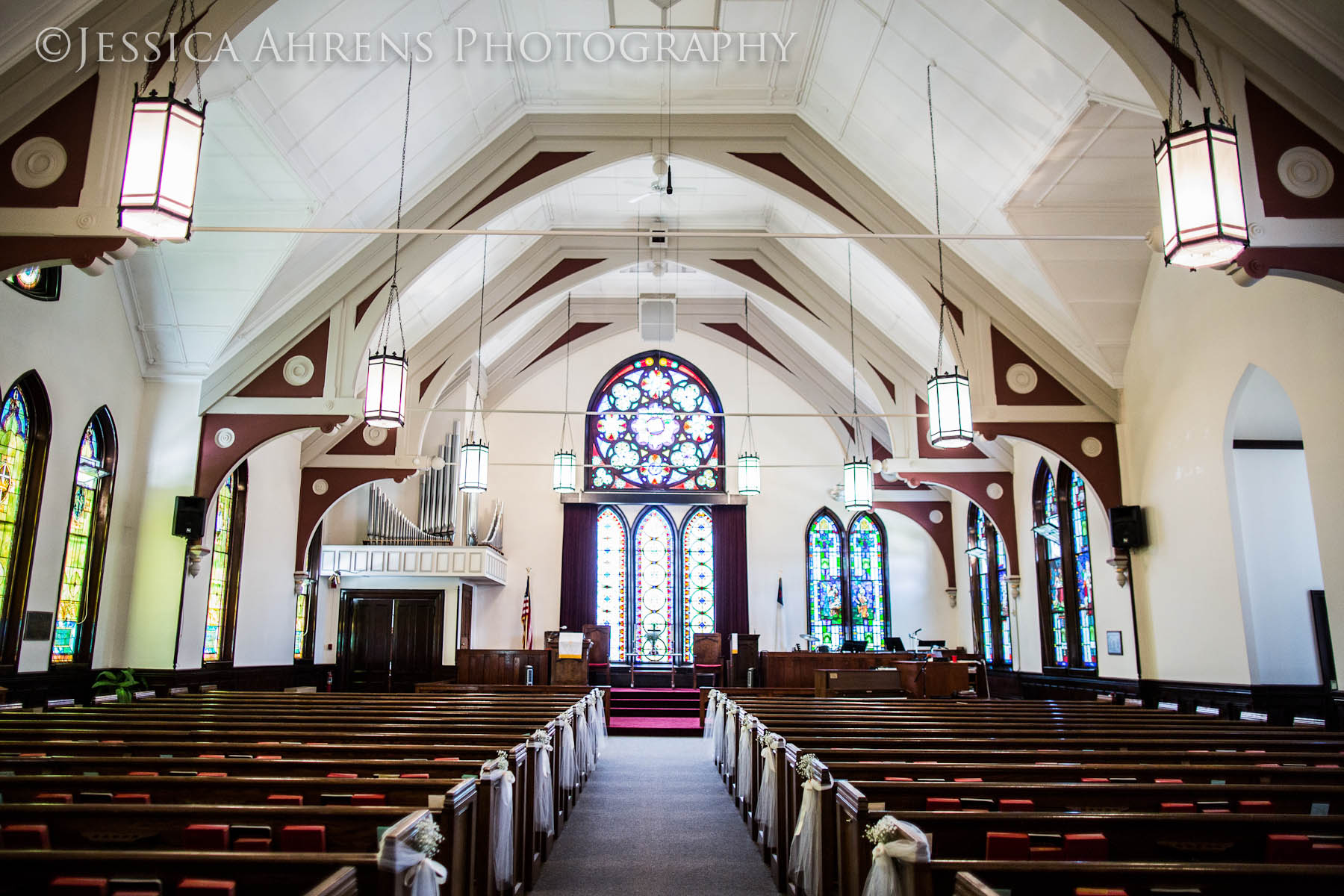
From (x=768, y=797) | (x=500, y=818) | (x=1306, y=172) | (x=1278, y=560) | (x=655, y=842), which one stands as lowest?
(x=655, y=842)

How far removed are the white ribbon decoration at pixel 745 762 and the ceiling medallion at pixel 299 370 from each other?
6.05 metres

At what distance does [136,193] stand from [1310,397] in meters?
7.60

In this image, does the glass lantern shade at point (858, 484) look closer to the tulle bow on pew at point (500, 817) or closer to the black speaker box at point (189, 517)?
the black speaker box at point (189, 517)

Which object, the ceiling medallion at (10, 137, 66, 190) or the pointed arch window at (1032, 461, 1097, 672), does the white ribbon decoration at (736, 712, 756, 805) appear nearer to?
the ceiling medallion at (10, 137, 66, 190)

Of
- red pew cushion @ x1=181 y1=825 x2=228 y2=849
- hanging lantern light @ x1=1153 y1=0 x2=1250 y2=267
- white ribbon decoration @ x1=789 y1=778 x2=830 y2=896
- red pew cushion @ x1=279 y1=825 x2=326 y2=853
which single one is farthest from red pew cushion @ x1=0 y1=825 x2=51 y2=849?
hanging lantern light @ x1=1153 y1=0 x2=1250 y2=267

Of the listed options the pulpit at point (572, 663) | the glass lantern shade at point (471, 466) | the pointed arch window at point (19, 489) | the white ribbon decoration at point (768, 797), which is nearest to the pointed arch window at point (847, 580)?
the pulpit at point (572, 663)

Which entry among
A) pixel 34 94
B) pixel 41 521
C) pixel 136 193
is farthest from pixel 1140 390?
pixel 41 521

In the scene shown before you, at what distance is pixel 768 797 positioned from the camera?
5.35 metres

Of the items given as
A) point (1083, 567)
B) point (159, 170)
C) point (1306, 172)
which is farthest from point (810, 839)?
point (1083, 567)

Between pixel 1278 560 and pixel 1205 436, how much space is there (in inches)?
46.7

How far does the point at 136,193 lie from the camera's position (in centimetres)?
443

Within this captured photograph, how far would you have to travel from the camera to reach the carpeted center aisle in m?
4.88

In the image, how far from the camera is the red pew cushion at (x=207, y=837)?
3105 mm

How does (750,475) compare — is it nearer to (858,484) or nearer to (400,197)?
(858,484)
